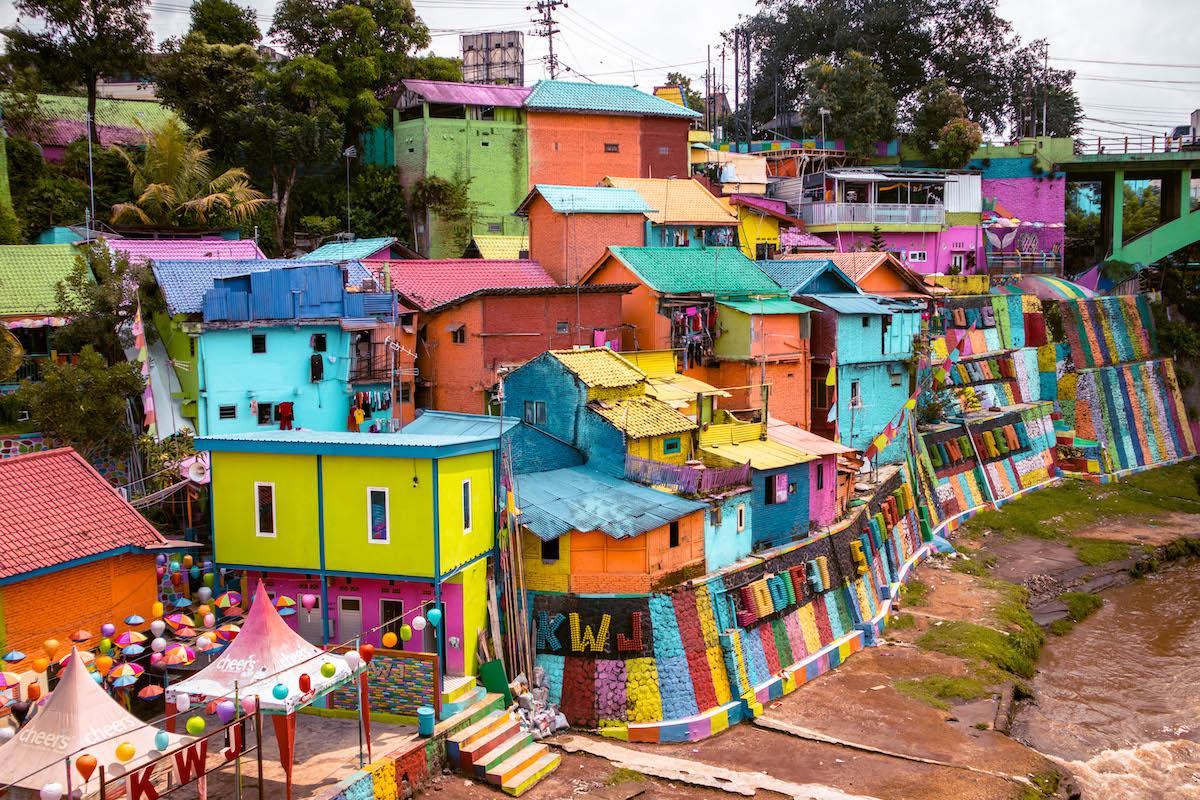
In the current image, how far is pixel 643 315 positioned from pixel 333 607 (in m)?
17.5

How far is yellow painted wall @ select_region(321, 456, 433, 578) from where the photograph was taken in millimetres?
25016

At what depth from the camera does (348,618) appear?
85.8ft

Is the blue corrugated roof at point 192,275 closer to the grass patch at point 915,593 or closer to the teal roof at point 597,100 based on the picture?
the teal roof at point 597,100

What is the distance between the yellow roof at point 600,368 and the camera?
31.6 metres

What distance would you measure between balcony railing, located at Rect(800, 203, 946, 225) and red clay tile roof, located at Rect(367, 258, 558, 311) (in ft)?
67.8

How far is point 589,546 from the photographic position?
91.6 ft

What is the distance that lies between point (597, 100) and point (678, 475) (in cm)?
2702

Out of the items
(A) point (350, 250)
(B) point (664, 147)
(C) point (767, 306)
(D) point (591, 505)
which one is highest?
(B) point (664, 147)

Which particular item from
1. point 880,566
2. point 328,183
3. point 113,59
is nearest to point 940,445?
point 880,566

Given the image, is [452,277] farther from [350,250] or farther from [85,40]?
[85,40]

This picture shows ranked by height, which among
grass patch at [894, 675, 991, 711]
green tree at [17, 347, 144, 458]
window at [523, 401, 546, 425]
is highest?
green tree at [17, 347, 144, 458]

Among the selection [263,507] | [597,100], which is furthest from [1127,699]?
[597,100]

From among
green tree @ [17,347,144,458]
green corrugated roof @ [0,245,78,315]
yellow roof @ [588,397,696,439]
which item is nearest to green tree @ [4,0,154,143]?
green corrugated roof @ [0,245,78,315]

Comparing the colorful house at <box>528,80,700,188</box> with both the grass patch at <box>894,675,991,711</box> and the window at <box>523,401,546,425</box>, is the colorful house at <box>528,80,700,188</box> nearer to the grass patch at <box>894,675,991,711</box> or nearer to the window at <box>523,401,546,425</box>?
the window at <box>523,401,546,425</box>
